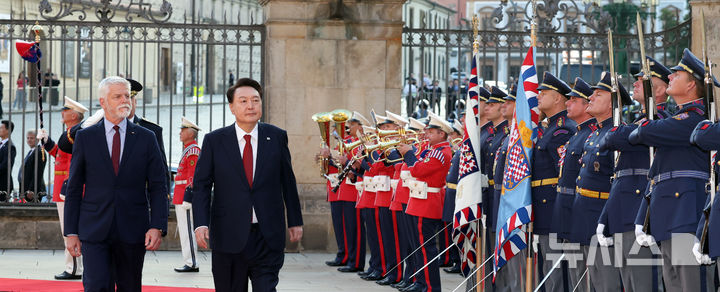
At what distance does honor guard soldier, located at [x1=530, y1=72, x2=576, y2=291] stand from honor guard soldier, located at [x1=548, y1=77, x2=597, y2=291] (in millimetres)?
176

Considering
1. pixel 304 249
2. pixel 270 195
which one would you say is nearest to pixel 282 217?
pixel 270 195

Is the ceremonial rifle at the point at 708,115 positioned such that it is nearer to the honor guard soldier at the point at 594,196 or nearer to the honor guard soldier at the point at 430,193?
the honor guard soldier at the point at 594,196

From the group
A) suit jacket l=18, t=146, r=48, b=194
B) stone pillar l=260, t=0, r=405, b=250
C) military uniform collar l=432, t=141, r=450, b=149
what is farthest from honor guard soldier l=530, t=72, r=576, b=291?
suit jacket l=18, t=146, r=48, b=194

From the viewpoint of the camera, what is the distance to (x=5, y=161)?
622 inches

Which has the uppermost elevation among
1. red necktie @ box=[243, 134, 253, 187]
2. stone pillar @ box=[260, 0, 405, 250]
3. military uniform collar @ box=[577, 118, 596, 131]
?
stone pillar @ box=[260, 0, 405, 250]

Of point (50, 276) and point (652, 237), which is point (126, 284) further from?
point (50, 276)

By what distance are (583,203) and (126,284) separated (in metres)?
3.07

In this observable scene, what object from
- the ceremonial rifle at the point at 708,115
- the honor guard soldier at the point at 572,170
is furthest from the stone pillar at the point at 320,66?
the ceremonial rifle at the point at 708,115

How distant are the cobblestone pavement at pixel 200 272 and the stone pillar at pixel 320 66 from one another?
4.01ft

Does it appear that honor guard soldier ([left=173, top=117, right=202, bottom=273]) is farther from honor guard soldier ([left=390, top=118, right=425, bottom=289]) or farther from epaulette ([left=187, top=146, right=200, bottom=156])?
honor guard soldier ([left=390, top=118, right=425, bottom=289])

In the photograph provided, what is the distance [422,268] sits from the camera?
36.2 ft

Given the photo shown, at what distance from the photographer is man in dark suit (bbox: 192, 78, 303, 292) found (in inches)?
295

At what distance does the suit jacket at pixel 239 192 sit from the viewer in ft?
24.6

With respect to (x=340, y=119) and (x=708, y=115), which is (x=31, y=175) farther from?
(x=708, y=115)
